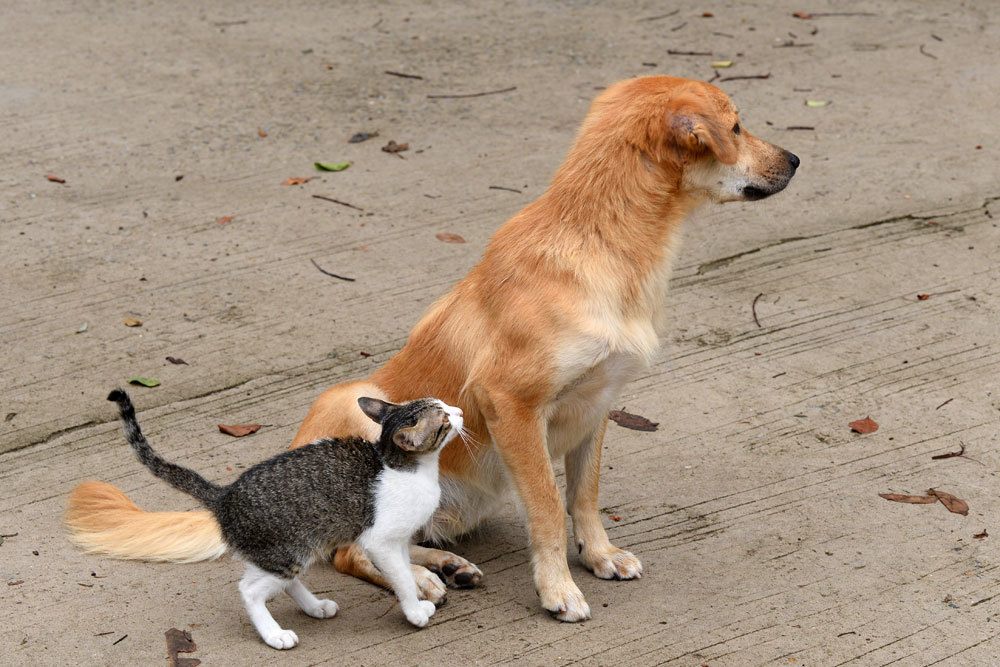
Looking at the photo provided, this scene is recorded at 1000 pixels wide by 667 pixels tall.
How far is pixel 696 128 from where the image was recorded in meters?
3.60

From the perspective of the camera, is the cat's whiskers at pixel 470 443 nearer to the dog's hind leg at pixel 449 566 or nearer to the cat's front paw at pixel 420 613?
the dog's hind leg at pixel 449 566

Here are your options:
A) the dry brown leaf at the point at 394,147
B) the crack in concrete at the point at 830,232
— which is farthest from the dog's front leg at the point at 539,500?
the dry brown leaf at the point at 394,147

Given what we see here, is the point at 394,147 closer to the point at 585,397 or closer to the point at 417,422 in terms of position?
the point at 585,397

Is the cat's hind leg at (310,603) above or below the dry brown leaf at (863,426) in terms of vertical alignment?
above

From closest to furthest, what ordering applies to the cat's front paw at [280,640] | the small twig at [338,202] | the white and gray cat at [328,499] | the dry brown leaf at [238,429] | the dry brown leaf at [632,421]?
1. the white and gray cat at [328,499]
2. the cat's front paw at [280,640]
3. the dry brown leaf at [238,429]
4. the dry brown leaf at [632,421]
5. the small twig at [338,202]

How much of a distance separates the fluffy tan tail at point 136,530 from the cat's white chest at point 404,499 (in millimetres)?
678

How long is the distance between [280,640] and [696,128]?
6.27 ft

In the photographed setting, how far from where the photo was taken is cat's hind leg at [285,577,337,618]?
141 inches

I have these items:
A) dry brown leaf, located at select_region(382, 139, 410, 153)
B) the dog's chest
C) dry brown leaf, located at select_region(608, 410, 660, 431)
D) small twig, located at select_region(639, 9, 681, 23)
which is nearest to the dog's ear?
the dog's chest

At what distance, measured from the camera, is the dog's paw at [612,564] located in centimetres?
389

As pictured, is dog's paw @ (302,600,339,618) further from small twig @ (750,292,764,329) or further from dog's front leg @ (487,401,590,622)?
small twig @ (750,292,764,329)

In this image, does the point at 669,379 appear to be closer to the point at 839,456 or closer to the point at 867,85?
the point at 839,456

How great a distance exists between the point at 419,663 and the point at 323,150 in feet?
13.8

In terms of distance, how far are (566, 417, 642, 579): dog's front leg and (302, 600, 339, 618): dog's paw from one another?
0.85 m
